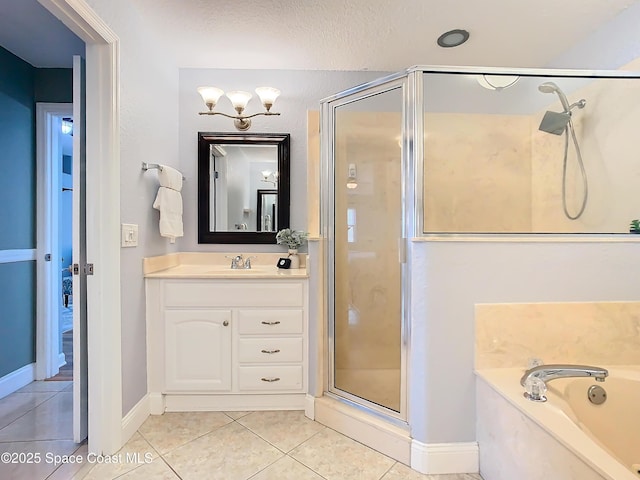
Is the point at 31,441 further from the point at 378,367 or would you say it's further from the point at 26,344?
the point at 378,367

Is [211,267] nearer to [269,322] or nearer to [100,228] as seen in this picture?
[269,322]

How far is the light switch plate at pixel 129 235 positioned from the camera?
160 cm

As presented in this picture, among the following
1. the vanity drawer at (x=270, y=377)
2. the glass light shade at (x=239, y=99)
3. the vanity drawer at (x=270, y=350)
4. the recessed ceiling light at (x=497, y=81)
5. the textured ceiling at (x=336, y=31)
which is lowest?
the vanity drawer at (x=270, y=377)

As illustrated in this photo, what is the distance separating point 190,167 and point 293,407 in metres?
1.86

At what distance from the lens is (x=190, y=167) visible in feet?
7.80

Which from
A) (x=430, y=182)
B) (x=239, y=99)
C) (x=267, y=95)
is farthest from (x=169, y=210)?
(x=430, y=182)

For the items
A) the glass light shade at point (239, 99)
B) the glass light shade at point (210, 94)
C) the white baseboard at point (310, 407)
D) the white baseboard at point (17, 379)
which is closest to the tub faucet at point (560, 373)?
the white baseboard at point (310, 407)

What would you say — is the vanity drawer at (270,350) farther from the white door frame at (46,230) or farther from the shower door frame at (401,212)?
the white door frame at (46,230)

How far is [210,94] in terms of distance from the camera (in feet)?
7.18

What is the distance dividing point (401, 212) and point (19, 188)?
103 inches

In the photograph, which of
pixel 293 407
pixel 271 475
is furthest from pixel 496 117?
pixel 271 475

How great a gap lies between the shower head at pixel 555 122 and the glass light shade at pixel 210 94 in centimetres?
221

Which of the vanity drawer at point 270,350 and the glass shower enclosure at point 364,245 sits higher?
the glass shower enclosure at point 364,245

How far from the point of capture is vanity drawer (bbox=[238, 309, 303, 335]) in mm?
1867
